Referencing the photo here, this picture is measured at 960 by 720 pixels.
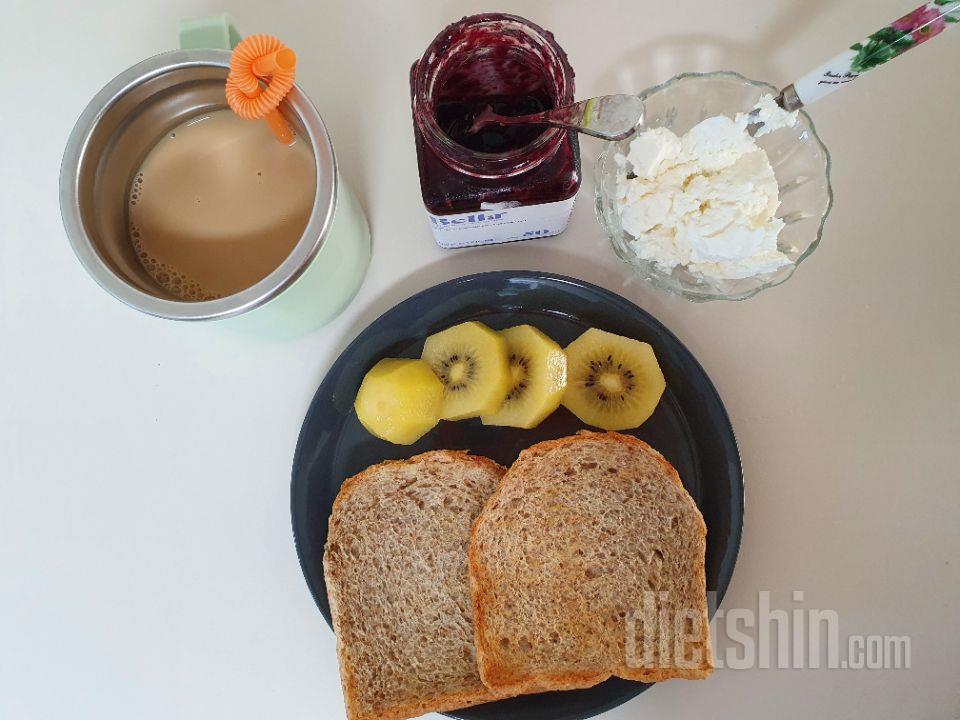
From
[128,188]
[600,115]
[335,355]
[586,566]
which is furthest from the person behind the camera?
[335,355]

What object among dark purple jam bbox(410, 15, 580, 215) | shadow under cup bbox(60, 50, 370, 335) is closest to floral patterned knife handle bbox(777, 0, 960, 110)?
dark purple jam bbox(410, 15, 580, 215)

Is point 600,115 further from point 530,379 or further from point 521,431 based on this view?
point 521,431

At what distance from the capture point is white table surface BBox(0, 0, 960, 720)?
114cm

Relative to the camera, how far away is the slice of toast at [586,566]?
1021 mm

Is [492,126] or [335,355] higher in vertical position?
[492,126]

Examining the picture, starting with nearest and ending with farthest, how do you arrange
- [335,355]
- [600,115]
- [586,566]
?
[600,115], [586,566], [335,355]

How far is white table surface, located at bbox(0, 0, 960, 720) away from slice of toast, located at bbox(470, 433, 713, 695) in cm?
17

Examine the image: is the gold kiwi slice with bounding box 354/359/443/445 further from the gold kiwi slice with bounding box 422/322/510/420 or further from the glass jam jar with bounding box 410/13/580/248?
the glass jam jar with bounding box 410/13/580/248

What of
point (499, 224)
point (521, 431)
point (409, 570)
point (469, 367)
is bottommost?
point (409, 570)

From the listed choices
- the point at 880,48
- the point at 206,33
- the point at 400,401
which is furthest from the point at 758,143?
the point at 206,33

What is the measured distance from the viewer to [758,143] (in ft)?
3.53

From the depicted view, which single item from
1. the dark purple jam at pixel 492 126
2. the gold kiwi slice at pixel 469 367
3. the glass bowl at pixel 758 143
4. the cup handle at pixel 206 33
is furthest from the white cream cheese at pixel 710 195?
the cup handle at pixel 206 33

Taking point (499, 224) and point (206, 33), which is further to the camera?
point (499, 224)

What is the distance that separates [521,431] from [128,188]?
65 centimetres
